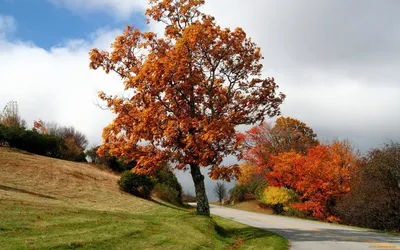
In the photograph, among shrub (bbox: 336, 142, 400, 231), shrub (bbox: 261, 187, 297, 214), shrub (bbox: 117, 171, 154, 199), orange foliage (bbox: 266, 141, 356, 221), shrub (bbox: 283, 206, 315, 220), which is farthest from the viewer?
shrub (bbox: 261, 187, 297, 214)

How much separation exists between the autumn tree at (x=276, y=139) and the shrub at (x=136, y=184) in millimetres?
22891

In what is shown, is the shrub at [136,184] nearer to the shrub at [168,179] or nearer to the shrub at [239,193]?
the shrub at [168,179]

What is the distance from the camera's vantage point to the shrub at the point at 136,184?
30.0 m

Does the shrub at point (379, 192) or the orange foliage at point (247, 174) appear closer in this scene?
the shrub at point (379, 192)

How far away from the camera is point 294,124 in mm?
63469

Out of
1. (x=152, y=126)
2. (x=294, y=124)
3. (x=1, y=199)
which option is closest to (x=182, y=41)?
(x=152, y=126)

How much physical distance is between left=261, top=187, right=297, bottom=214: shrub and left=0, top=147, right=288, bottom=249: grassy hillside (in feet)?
69.6

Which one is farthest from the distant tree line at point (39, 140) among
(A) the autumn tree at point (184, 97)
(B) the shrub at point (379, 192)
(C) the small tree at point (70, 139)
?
(B) the shrub at point (379, 192)

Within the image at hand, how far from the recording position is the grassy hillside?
10195 millimetres

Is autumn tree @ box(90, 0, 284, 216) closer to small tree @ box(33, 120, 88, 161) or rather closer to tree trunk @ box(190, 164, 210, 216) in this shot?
tree trunk @ box(190, 164, 210, 216)

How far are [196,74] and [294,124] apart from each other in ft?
163

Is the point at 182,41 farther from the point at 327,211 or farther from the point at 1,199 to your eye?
the point at 327,211

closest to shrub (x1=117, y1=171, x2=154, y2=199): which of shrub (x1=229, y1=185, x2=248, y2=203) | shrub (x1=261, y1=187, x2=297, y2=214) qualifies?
shrub (x1=261, y1=187, x2=297, y2=214)

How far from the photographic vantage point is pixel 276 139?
59.1 m
